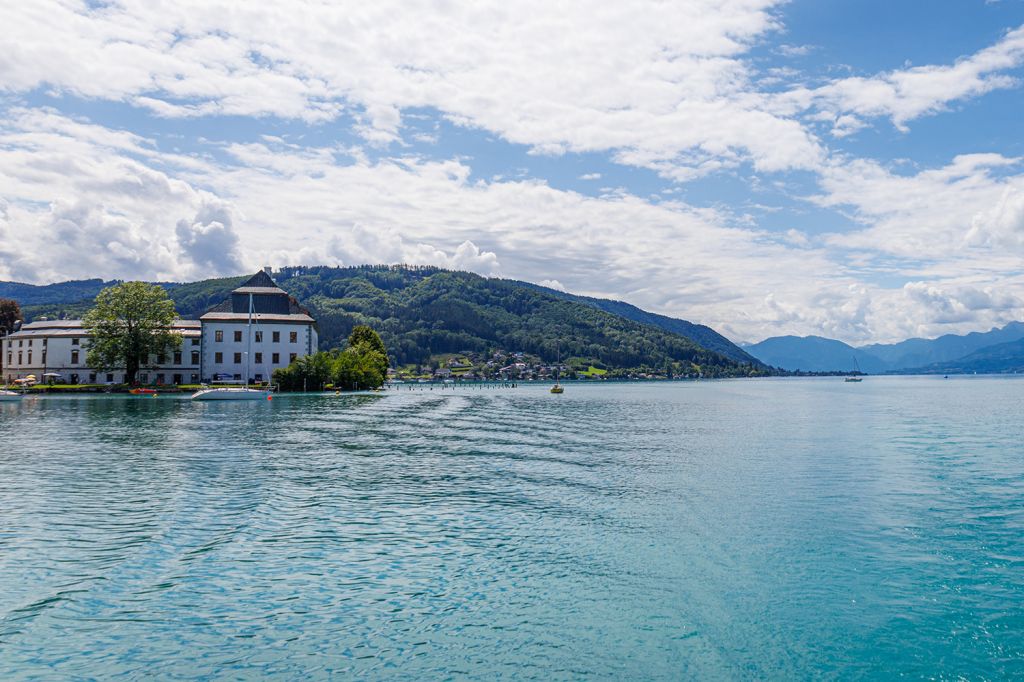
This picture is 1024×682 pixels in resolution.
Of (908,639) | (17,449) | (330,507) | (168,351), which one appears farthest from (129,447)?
(168,351)

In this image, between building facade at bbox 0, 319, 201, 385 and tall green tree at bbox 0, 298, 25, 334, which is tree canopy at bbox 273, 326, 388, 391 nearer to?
building facade at bbox 0, 319, 201, 385

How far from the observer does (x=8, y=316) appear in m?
154

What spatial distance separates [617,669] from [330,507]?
54.1 ft

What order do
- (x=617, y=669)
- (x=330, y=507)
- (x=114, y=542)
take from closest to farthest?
(x=617, y=669), (x=114, y=542), (x=330, y=507)

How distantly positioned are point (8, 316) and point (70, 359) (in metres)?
39.6

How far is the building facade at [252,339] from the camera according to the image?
137m

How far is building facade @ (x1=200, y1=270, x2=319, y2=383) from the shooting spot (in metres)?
137

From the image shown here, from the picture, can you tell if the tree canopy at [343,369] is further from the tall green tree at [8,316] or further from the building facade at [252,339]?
the tall green tree at [8,316]

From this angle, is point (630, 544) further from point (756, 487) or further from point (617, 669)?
point (756, 487)

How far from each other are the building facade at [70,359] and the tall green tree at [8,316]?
16.0 m

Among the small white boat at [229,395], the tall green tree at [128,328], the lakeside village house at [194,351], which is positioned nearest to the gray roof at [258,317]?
the lakeside village house at [194,351]

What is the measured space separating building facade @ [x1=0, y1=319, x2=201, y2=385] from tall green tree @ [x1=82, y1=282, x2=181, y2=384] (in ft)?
22.6

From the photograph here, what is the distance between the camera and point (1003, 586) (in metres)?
17.6

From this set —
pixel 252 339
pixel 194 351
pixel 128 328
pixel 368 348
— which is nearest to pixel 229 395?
pixel 128 328
